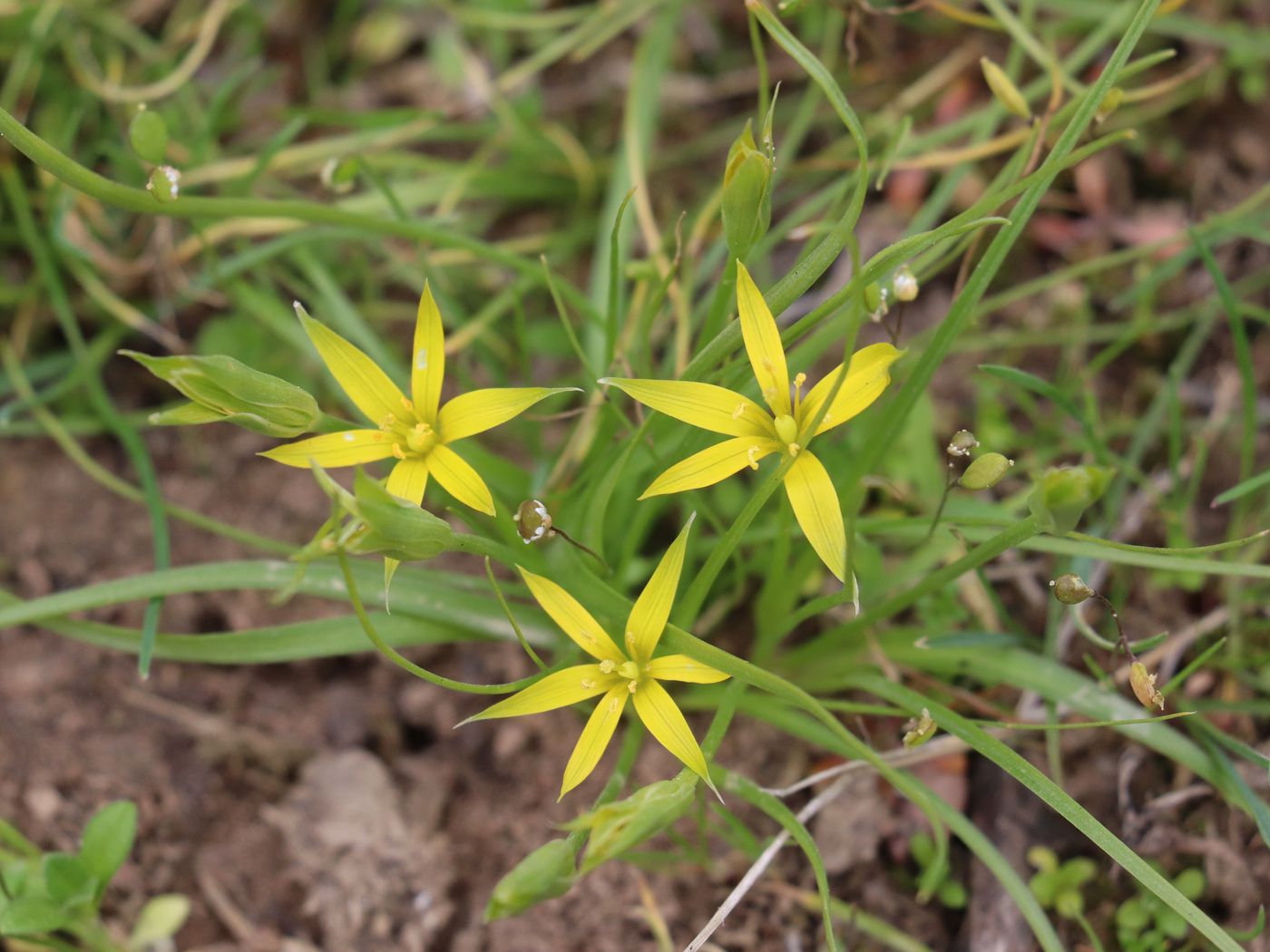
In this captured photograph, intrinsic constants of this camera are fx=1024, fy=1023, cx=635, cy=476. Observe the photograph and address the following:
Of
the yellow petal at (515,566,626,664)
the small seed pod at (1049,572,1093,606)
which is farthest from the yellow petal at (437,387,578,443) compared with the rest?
the small seed pod at (1049,572,1093,606)

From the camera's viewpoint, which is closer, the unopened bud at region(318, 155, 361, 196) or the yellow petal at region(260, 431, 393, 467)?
the yellow petal at region(260, 431, 393, 467)

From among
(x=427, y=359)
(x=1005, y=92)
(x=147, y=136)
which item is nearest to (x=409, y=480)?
(x=427, y=359)

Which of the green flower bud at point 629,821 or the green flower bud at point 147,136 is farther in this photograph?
the green flower bud at point 147,136

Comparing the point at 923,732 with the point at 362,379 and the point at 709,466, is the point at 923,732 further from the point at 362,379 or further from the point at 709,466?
the point at 362,379

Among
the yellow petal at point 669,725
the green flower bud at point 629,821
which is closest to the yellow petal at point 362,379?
the yellow petal at point 669,725

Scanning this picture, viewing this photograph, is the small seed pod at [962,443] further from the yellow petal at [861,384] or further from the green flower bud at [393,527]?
the green flower bud at [393,527]

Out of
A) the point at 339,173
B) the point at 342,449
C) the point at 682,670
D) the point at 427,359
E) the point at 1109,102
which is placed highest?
the point at 1109,102

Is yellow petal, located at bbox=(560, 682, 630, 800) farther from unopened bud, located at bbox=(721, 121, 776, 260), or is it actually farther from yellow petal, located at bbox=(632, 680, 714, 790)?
unopened bud, located at bbox=(721, 121, 776, 260)
